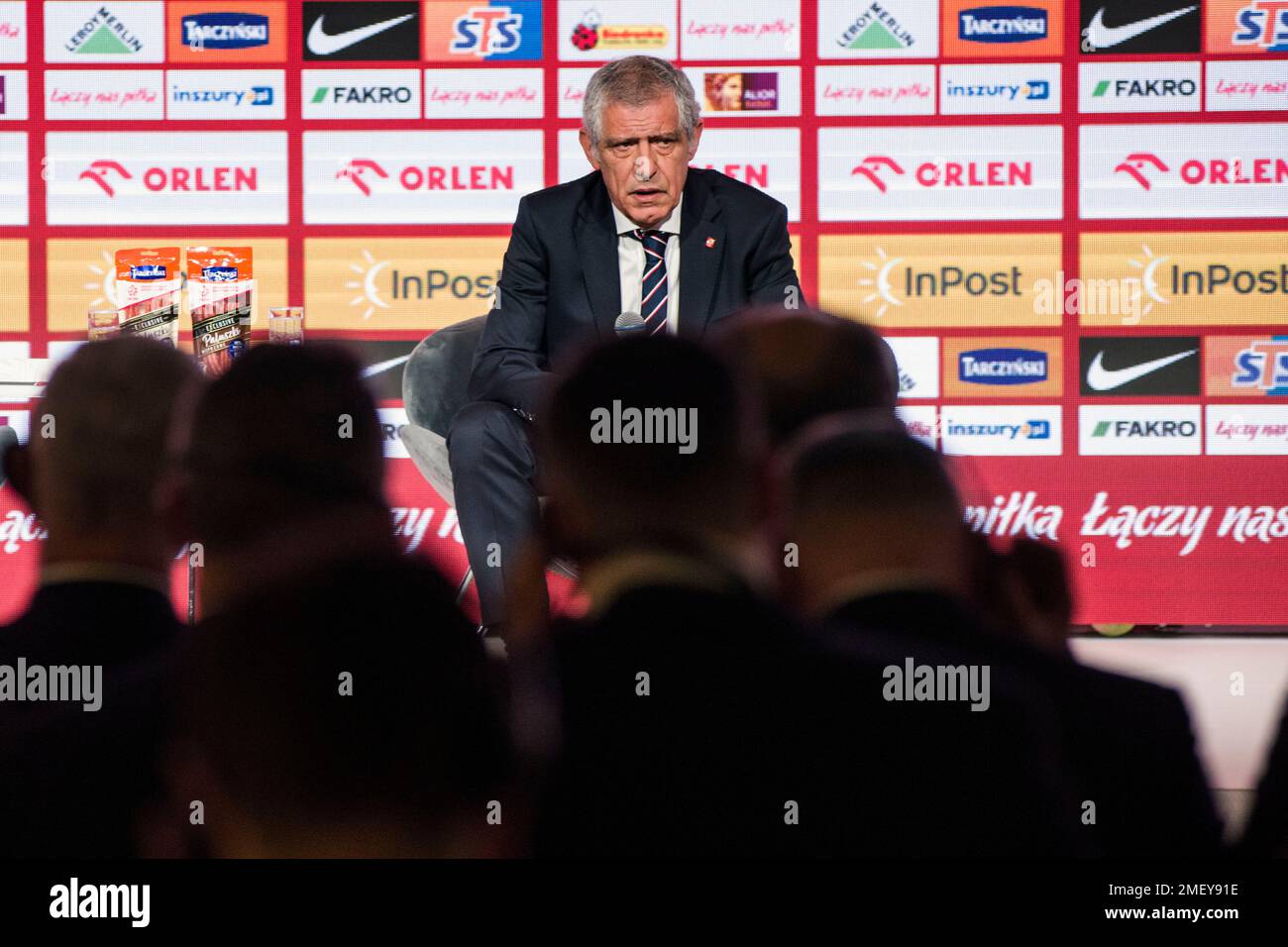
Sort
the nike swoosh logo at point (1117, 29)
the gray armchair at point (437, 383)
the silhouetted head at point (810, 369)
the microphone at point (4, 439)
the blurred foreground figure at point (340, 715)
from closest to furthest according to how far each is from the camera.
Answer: the blurred foreground figure at point (340, 715) → the silhouetted head at point (810, 369) → the microphone at point (4, 439) → the gray armchair at point (437, 383) → the nike swoosh logo at point (1117, 29)

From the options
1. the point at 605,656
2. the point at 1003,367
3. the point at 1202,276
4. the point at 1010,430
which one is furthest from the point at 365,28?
the point at 605,656

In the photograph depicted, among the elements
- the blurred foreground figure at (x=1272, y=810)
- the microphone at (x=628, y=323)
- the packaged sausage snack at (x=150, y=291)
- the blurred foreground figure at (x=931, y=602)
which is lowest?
the blurred foreground figure at (x=1272, y=810)

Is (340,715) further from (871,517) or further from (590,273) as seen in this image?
(590,273)

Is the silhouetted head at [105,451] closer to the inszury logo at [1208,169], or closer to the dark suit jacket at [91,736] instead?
the dark suit jacket at [91,736]

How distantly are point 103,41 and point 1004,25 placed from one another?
2400mm

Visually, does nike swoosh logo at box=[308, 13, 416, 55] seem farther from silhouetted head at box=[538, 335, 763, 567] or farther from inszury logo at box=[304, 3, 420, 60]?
silhouetted head at box=[538, 335, 763, 567]

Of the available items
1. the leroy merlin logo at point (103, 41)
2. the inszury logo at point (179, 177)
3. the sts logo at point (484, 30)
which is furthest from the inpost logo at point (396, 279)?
the leroy merlin logo at point (103, 41)

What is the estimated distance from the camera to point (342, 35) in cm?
344

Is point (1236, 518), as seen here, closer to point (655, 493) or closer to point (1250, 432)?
point (1250, 432)

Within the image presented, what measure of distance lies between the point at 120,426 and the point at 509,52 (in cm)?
251

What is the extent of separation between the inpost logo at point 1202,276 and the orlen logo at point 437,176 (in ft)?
5.27

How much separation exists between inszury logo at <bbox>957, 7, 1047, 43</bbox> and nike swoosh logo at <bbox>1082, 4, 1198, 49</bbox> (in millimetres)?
121

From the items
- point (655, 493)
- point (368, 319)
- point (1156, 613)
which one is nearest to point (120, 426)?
point (655, 493)

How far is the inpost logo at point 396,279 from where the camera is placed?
3.49 metres
